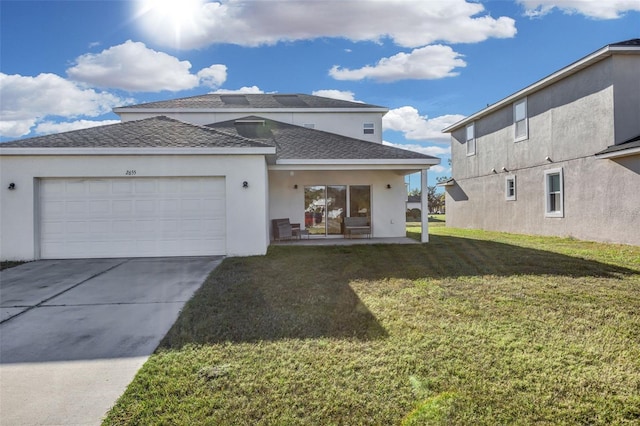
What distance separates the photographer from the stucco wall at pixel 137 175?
9.91 m

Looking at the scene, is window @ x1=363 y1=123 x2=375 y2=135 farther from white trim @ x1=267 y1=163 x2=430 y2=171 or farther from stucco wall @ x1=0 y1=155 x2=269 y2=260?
stucco wall @ x1=0 y1=155 x2=269 y2=260

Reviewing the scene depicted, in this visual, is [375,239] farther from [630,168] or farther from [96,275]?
[96,275]

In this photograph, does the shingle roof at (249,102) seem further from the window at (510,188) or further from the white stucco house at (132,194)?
the white stucco house at (132,194)

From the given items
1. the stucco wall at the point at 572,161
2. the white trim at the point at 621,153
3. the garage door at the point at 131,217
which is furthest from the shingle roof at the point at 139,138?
the stucco wall at the point at 572,161

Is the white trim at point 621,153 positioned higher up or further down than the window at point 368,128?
further down

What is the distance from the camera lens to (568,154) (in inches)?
553

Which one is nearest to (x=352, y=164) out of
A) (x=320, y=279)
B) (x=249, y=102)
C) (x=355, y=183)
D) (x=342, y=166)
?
(x=342, y=166)

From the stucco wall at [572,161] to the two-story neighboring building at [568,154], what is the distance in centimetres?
3

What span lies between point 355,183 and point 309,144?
7.82 ft

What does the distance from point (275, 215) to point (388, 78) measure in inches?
496

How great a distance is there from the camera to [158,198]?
34.2 feet

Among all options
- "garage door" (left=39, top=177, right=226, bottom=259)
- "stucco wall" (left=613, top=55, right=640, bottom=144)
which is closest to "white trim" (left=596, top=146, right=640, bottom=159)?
"stucco wall" (left=613, top=55, right=640, bottom=144)

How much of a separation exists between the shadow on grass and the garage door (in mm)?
1777

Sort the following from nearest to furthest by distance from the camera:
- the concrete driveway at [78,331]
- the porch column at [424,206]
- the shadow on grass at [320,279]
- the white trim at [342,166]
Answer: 1. the concrete driveway at [78,331]
2. the shadow on grass at [320,279]
3. the white trim at [342,166]
4. the porch column at [424,206]
